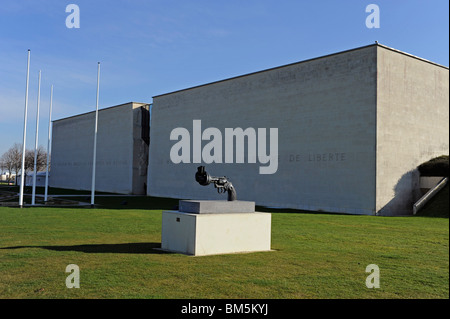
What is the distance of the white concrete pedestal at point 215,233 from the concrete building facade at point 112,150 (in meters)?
42.9

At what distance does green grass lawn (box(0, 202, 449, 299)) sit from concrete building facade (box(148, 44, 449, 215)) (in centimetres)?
1383

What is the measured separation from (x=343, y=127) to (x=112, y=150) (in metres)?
35.7

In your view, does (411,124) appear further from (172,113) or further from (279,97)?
(172,113)

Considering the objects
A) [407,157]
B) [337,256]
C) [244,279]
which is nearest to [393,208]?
[407,157]

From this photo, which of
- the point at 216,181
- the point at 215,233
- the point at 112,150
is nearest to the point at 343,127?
the point at 216,181

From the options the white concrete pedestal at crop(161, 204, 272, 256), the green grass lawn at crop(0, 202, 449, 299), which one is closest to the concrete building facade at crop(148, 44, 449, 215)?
the green grass lawn at crop(0, 202, 449, 299)

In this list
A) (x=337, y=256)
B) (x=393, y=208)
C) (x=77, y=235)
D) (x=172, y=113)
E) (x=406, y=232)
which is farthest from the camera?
(x=172, y=113)

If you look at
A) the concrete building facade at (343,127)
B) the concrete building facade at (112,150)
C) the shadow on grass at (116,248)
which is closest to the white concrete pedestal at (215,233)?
the shadow on grass at (116,248)

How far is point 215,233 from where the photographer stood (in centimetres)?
1156

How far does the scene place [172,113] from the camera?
1903 inches

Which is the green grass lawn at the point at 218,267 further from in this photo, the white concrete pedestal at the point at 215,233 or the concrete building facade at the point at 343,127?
the concrete building facade at the point at 343,127

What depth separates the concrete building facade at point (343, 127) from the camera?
97.5 ft

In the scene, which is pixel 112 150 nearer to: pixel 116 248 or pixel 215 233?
pixel 116 248

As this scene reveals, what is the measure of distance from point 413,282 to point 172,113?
41.4m
